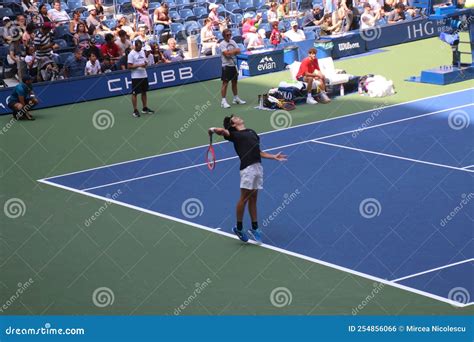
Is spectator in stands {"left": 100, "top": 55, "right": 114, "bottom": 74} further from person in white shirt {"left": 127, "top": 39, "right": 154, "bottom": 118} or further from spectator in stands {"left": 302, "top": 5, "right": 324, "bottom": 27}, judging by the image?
spectator in stands {"left": 302, "top": 5, "right": 324, "bottom": 27}

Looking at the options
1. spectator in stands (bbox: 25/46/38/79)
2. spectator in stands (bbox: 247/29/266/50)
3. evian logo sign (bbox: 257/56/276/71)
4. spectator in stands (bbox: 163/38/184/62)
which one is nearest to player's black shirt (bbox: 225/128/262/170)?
spectator in stands (bbox: 25/46/38/79)

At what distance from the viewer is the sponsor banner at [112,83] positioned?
28.1 meters

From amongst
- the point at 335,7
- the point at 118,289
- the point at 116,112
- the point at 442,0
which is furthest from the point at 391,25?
the point at 118,289

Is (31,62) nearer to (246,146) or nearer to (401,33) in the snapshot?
(246,146)

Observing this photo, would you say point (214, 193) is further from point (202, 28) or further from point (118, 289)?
point (202, 28)

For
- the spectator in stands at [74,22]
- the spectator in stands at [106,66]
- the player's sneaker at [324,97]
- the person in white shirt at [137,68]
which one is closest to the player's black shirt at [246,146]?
the person in white shirt at [137,68]

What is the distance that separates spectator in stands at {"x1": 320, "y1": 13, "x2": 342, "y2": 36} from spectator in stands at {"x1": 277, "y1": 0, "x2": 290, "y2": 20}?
6.76ft

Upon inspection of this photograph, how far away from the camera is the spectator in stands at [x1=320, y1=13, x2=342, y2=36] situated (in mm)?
34812

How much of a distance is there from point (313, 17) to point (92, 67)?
11042 millimetres

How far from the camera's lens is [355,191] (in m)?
19.2

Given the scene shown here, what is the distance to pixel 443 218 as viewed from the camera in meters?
17.4

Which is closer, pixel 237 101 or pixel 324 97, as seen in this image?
A: pixel 324 97

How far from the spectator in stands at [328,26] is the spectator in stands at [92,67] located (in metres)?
9.24

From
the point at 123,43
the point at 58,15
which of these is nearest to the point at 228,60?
the point at 123,43
